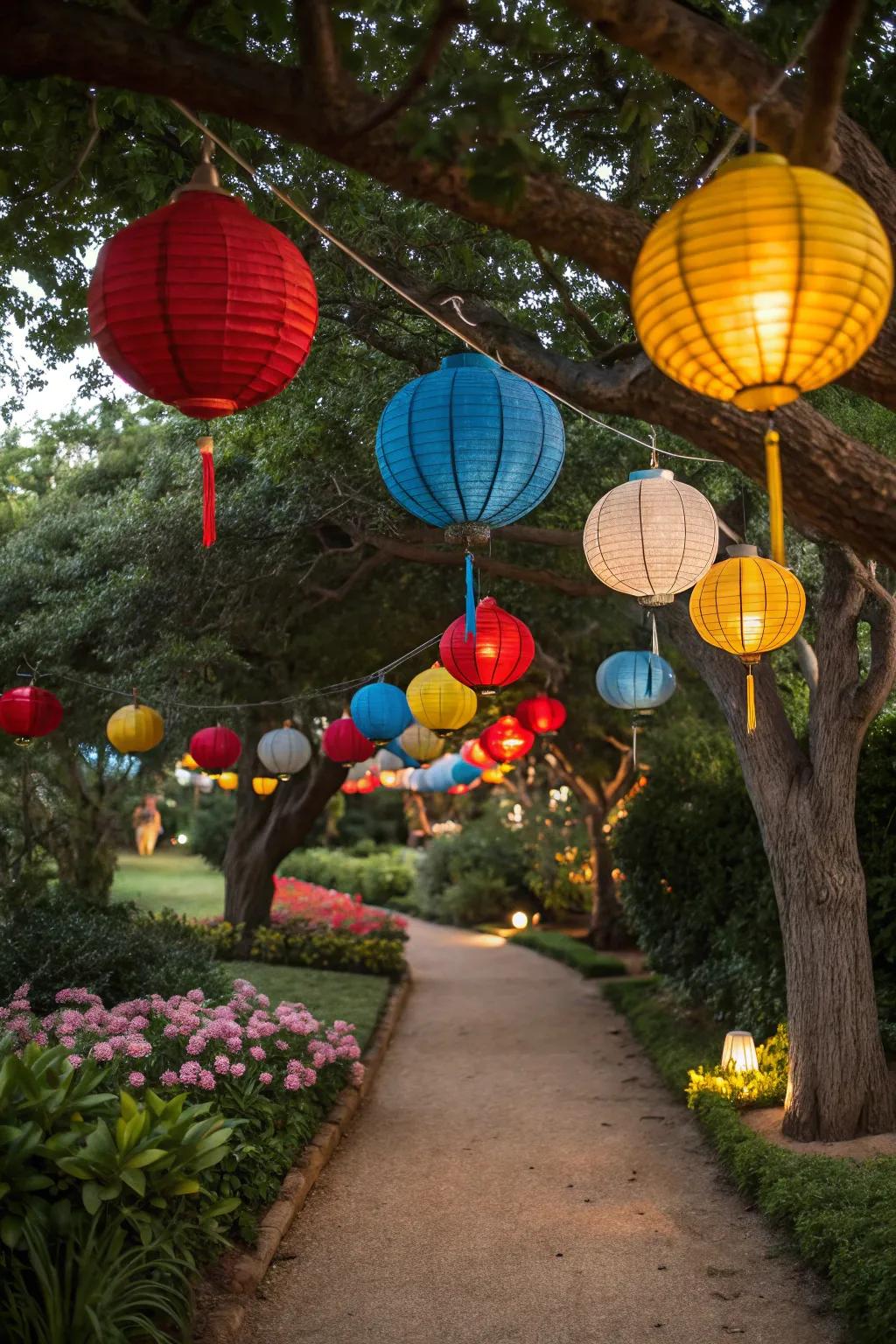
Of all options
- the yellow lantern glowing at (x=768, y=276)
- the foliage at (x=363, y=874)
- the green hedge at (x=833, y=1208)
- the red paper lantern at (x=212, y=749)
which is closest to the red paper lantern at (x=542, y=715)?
the red paper lantern at (x=212, y=749)

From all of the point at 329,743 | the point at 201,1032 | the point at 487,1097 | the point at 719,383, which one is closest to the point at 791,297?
the point at 719,383

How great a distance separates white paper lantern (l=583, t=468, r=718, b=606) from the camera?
18.3ft

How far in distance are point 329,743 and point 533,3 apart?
887 centimetres

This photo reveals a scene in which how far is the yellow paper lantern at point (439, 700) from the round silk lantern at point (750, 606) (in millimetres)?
3645

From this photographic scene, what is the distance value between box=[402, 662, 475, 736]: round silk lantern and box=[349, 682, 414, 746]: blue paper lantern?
767 millimetres

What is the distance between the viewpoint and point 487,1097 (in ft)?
33.7

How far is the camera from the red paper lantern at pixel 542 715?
12.8 meters

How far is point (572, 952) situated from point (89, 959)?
11.9 m

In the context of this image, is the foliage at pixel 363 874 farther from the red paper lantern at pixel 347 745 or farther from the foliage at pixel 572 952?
the red paper lantern at pixel 347 745

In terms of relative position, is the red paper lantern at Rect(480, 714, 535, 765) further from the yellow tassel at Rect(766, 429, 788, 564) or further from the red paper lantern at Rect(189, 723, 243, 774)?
the yellow tassel at Rect(766, 429, 788, 564)

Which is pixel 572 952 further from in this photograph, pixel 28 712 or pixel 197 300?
pixel 197 300

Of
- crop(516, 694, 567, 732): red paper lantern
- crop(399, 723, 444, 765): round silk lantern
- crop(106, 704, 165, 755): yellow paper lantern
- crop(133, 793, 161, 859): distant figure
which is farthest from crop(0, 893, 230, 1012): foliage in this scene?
crop(133, 793, 161, 859): distant figure

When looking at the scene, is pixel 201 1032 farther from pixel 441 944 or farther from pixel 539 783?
pixel 539 783

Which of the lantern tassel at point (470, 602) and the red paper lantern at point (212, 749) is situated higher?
the lantern tassel at point (470, 602)
